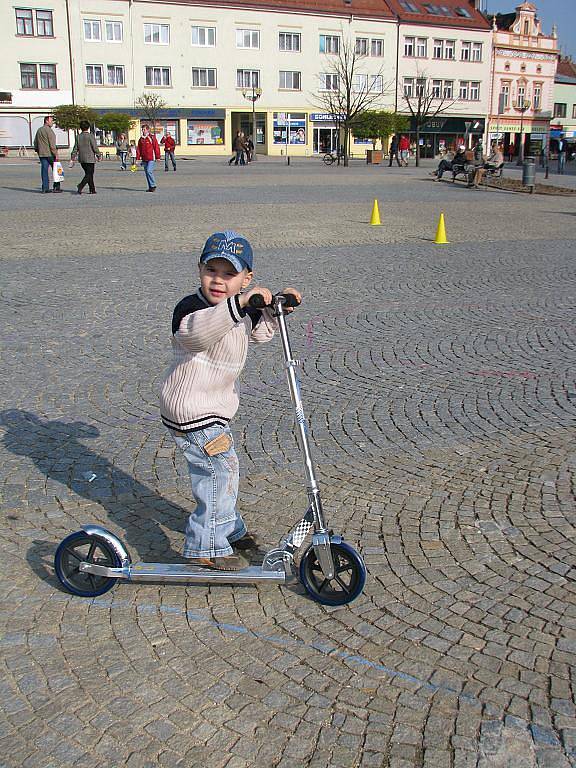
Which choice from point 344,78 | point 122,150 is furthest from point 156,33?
point 122,150

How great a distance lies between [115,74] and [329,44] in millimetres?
18634

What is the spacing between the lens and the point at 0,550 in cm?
357

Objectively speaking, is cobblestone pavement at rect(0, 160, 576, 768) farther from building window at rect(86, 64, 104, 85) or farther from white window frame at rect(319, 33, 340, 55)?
white window frame at rect(319, 33, 340, 55)

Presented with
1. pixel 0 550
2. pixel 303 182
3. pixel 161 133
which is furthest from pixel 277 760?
pixel 161 133

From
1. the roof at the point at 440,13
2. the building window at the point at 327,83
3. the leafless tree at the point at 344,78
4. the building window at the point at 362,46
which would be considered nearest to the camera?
the leafless tree at the point at 344,78

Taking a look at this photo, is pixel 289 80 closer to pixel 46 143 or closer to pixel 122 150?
pixel 122 150

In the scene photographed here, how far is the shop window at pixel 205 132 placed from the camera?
62.2 m

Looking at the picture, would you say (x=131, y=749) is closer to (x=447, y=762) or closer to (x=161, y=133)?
(x=447, y=762)

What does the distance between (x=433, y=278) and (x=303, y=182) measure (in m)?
20.0

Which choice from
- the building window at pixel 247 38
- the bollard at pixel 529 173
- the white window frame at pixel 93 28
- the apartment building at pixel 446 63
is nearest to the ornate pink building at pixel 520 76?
the apartment building at pixel 446 63

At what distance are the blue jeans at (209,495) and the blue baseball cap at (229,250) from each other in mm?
664

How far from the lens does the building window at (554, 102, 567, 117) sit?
8219 centimetres

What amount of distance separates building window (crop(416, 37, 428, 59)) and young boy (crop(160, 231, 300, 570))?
73755mm

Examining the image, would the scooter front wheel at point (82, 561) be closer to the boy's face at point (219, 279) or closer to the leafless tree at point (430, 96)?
the boy's face at point (219, 279)
